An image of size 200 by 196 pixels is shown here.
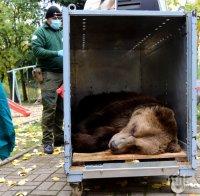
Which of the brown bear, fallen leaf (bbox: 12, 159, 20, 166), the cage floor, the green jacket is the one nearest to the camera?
the cage floor

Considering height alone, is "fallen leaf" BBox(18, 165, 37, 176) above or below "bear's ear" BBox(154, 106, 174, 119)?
below

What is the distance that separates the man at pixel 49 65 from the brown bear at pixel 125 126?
0.87 meters

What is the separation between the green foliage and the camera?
Result: 2786 cm

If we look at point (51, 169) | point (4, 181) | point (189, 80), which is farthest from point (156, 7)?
point (4, 181)

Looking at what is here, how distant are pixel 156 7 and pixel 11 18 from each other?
22.2 metres

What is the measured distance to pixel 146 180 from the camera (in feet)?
20.1

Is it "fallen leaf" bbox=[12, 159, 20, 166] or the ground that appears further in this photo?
"fallen leaf" bbox=[12, 159, 20, 166]

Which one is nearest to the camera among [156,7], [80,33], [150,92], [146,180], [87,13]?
[87,13]

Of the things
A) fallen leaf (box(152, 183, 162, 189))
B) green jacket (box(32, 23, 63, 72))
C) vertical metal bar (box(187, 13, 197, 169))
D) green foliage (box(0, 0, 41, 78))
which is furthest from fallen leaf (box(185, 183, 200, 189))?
green foliage (box(0, 0, 41, 78))

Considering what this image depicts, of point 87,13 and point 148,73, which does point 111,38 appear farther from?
point 87,13

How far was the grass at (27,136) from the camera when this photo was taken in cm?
935

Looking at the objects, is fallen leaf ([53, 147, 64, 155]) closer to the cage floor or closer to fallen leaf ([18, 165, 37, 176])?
fallen leaf ([18, 165, 37, 176])

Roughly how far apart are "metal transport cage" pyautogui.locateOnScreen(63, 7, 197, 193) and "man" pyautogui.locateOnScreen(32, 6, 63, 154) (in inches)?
12.8

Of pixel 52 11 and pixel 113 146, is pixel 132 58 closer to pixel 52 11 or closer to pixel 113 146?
pixel 52 11
